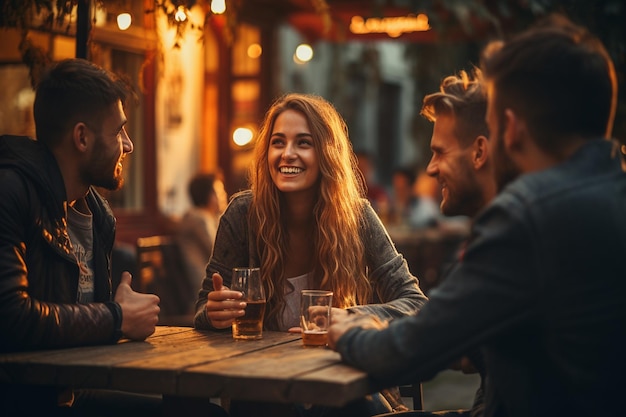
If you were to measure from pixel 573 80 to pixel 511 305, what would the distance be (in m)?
0.55

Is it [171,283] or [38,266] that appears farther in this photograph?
[171,283]

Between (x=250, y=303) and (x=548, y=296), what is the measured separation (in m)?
1.20

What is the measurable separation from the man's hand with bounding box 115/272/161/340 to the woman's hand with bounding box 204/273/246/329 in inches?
7.9

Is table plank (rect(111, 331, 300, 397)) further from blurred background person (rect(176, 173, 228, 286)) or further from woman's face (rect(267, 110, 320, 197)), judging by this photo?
blurred background person (rect(176, 173, 228, 286))

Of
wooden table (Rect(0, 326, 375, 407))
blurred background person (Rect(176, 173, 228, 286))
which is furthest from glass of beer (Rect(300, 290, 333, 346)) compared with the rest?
blurred background person (Rect(176, 173, 228, 286))

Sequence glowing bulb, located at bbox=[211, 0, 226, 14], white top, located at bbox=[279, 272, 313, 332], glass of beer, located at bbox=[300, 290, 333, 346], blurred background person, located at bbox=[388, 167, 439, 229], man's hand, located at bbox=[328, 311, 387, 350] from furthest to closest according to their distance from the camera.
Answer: blurred background person, located at bbox=[388, 167, 439, 229] < glowing bulb, located at bbox=[211, 0, 226, 14] < white top, located at bbox=[279, 272, 313, 332] < glass of beer, located at bbox=[300, 290, 333, 346] < man's hand, located at bbox=[328, 311, 387, 350]

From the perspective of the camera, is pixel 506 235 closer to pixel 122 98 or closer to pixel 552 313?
pixel 552 313

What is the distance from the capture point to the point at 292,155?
380cm

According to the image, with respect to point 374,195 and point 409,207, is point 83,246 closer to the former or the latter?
point 409,207

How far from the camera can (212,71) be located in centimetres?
1118

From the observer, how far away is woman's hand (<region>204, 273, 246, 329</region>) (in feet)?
10.1

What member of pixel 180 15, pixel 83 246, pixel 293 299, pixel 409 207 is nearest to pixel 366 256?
pixel 293 299

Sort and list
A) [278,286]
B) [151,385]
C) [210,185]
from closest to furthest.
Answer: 1. [151,385]
2. [278,286]
3. [210,185]

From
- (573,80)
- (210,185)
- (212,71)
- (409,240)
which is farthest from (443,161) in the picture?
(212,71)
